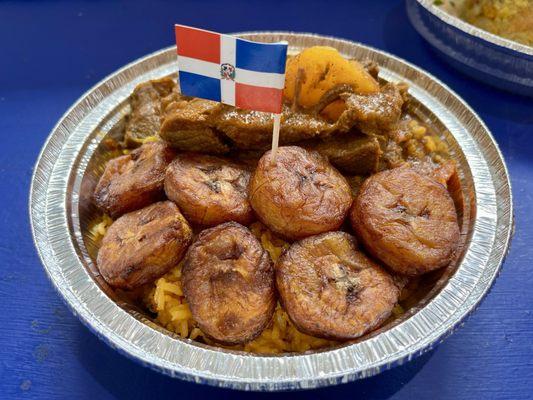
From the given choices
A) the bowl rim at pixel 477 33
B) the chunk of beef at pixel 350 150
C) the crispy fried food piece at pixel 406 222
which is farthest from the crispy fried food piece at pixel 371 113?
the bowl rim at pixel 477 33

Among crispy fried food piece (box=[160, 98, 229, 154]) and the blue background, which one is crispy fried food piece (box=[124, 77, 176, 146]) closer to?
crispy fried food piece (box=[160, 98, 229, 154])

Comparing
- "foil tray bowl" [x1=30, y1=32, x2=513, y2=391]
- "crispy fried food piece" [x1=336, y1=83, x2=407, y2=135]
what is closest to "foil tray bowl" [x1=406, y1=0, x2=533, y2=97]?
"foil tray bowl" [x1=30, y1=32, x2=513, y2=391]

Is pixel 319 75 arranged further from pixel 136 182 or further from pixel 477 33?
pixel 477 33

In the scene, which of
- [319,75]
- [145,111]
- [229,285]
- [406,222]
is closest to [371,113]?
[319,75]

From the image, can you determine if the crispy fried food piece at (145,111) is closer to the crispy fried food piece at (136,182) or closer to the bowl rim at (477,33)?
the crispy fried food piece at (136,182)

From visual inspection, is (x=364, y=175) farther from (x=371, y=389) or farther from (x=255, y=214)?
(x=371, y=389)

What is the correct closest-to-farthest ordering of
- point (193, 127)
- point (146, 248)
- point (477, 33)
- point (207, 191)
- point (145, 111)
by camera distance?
point (146, 248) < point (207, 191) < point (193, 127) < point (145, 111) < point (477, 33)

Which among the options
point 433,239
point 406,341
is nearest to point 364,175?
point 433,239
